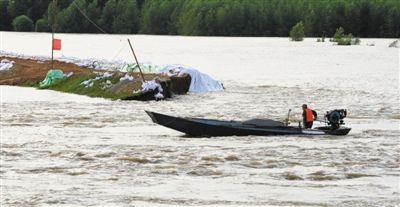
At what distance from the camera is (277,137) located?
77.0 ft

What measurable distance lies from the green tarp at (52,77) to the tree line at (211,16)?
274 ft

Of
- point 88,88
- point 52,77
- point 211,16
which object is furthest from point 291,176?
point 211,16

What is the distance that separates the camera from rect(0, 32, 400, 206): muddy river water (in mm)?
16188

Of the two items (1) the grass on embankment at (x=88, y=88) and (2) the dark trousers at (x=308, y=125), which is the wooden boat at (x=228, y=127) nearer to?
(2) the dark trousers at (x=308, y=125)

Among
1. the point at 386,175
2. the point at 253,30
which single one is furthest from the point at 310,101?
the point at 253,30

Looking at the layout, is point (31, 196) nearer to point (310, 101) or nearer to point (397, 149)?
point (397, 149)

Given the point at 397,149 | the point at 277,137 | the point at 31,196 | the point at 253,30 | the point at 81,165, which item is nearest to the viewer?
the point at 31,196

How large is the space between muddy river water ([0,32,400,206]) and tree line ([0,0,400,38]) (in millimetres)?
92002

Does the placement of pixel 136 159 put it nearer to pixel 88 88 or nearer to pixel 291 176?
pixel 291 176

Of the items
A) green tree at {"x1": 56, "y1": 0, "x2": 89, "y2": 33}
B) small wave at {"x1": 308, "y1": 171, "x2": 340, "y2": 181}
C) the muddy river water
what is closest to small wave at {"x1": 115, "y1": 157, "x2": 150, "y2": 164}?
the muddy river water

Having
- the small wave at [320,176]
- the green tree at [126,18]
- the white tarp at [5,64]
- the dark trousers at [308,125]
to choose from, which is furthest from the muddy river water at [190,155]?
the green tree at [126,18]

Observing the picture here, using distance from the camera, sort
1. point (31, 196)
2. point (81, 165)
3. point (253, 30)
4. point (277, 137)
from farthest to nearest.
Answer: point (253, 30)
point (277, 137)
point (81, 165)
point (31, 196)

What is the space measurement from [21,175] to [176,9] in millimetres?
127542

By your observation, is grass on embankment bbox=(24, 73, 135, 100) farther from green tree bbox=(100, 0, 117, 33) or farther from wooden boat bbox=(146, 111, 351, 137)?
green tree bbox=(100, 0, 117, 33)
